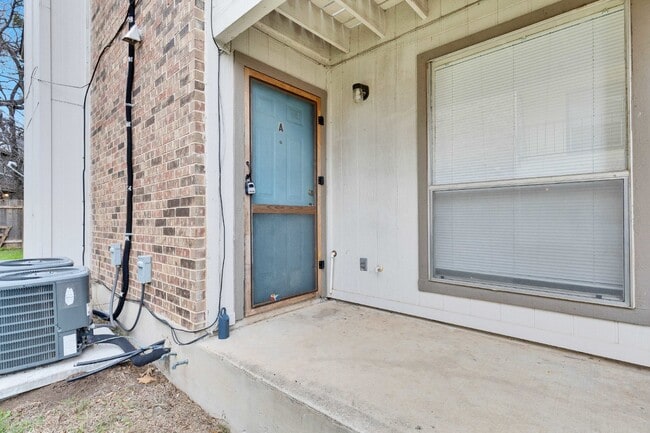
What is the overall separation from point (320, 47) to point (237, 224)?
2206 millimetres

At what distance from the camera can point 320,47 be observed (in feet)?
11.7

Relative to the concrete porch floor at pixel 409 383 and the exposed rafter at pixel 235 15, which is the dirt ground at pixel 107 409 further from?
the exposed rafter at pixel 235 15

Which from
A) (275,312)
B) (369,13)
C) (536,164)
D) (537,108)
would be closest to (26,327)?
(275,312)

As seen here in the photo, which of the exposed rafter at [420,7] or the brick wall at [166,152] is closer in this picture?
the brick wall at [166,152]

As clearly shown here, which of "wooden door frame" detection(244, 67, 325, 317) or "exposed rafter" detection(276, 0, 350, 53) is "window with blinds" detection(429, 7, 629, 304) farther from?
"wooden door frame" detection(244, 67, 325, 317)

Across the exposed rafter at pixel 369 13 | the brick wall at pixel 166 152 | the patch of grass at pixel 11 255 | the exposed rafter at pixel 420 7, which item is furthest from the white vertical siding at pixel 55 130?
the patch of grass at pixel 11 255

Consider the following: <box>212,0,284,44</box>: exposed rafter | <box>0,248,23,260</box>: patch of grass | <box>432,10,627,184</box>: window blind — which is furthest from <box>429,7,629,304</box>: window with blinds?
<box>0,248,23,260</box>: patch of grass

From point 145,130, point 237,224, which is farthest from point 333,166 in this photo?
point 145,130

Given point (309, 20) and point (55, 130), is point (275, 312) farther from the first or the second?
point (55, 130)

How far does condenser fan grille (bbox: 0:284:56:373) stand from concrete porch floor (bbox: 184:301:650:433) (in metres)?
1.18

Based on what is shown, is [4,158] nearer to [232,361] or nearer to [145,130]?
[145,130]

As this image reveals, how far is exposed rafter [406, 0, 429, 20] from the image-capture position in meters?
2.75

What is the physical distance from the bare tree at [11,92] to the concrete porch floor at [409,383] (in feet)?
38.4

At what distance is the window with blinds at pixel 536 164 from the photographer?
2154 millimetres
